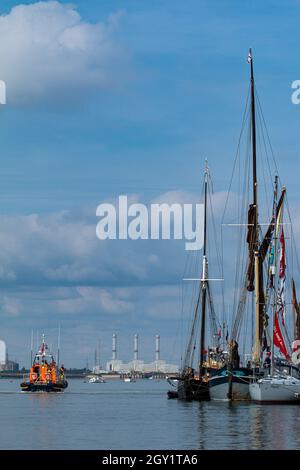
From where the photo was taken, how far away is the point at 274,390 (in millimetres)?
149625

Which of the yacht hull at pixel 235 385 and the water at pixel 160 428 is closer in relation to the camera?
the water at pixel 160 428

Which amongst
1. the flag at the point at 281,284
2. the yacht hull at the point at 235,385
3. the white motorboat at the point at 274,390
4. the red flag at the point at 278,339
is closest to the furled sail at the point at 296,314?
the flag at the point at 281,284

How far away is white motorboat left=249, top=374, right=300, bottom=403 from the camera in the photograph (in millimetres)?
149125

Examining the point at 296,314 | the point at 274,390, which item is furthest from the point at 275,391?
the point at 296,314

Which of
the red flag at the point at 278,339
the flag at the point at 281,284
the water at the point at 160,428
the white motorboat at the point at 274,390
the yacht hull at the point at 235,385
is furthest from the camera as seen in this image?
the flag at the point at 281,284

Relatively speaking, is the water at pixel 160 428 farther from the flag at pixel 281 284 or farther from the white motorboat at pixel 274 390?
the flag at pixel 281 284

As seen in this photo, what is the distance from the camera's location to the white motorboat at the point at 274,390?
489ft

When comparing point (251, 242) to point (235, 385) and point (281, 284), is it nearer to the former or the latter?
point (281, 284)
